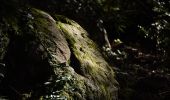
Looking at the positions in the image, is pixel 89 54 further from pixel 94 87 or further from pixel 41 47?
pixel 41 47

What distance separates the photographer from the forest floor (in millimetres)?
7286

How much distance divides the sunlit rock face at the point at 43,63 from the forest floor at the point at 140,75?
135 cm

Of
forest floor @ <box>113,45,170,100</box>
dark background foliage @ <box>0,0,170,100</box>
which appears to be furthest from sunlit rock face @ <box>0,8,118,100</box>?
forest floor @ <box>113,45,170,100</box>

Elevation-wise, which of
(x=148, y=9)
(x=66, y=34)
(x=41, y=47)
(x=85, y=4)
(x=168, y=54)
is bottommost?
(x=41, y=47)

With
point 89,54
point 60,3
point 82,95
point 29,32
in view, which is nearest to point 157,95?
point 89,54

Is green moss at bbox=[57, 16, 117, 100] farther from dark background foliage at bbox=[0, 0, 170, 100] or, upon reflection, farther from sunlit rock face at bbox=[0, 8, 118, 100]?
dark background foliage at bbox=[0, 0, 170, 100]

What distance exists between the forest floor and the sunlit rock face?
1.35 meters

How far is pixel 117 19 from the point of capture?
9.70m

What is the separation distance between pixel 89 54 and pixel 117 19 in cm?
352

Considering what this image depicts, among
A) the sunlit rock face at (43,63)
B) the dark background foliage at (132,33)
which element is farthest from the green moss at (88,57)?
the dark background foliage at (132,33)

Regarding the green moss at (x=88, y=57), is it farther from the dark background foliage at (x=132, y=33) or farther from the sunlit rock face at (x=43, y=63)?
the dark background foliage at (x=132, y=33)

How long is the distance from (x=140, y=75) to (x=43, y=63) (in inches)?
140

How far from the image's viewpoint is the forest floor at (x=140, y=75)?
23.9 ft

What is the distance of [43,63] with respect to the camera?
5250mm
